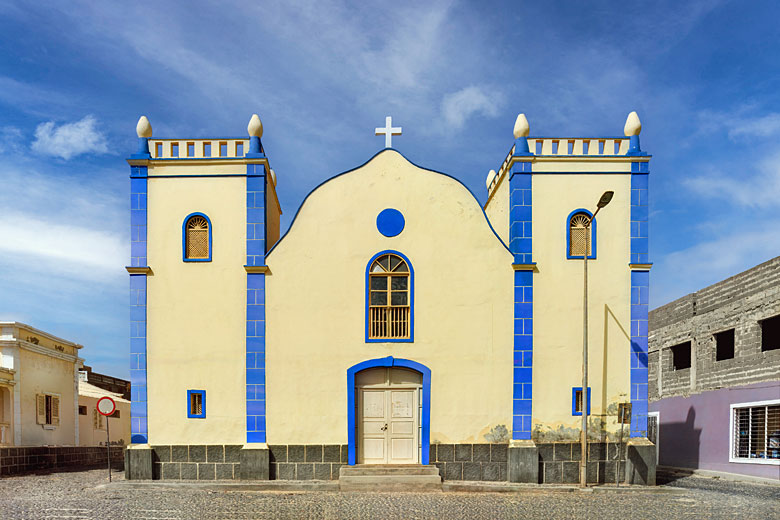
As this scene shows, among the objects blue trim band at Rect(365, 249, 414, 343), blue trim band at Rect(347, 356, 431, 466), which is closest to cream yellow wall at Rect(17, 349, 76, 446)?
blue trim band at Rect(347, 356, 431, 466)

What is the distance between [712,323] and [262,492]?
13780 millimetres

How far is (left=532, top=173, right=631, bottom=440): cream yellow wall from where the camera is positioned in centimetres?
1354

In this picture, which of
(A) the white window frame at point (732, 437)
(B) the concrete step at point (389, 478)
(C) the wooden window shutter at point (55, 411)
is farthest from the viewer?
(C) the wooden window shutter at point (55, 411)

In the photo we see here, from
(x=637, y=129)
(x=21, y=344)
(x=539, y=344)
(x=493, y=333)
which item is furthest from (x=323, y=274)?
(x=21, y=344)

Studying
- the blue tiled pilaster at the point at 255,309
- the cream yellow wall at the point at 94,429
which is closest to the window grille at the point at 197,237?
the blue tiled pilaster at the point at 255,309

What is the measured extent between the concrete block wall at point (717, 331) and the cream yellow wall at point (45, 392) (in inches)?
789

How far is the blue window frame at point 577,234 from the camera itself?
13844 millimetres

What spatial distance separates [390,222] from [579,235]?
14.0 feet

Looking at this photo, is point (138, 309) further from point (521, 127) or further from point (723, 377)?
point (723, 377)

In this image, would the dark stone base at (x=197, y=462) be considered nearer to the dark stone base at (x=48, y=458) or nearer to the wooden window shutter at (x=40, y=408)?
the dark stone base at (x=48, y=458)

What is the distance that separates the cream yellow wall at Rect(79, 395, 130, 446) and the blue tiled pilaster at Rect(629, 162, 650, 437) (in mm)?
19060

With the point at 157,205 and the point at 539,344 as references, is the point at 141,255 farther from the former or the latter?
the point at 539,344

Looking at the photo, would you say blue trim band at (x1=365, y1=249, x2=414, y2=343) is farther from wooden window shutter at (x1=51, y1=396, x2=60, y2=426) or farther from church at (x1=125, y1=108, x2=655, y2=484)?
wooden window shutter at (x1=51, y1=396, x2=60, y2=426)

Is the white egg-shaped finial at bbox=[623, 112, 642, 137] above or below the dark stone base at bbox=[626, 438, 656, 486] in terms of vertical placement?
above
